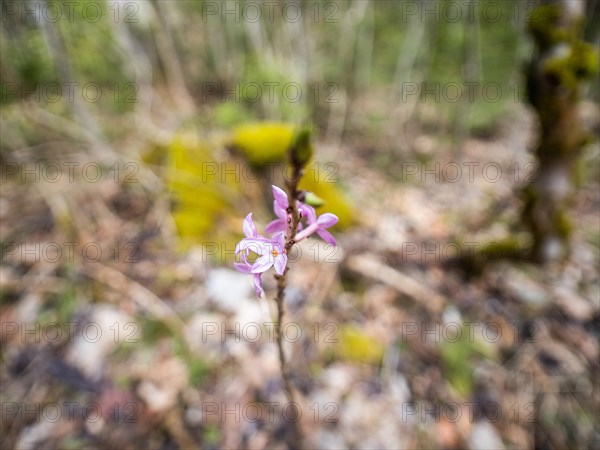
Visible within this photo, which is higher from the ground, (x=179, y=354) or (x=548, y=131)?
(x=548, y=131)

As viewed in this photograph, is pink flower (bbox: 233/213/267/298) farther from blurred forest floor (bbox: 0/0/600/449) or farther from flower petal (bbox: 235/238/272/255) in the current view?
blurred forest floor (bbox: 0/0/600/449)

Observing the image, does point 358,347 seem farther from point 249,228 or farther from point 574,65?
point 574,65

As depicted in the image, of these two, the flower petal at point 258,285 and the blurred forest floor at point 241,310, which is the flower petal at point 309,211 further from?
the blurred forest floor at point 241,310

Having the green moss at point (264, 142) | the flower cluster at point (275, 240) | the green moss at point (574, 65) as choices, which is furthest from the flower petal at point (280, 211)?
the green moss at point (264, 142)

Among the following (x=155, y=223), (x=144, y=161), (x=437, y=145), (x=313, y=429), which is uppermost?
(x=144, y=161)

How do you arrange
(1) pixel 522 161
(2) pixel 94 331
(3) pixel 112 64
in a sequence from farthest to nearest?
1. (3) pixel 112 64
2. (1) pixel 522 161
3. (2) pixel 94 331

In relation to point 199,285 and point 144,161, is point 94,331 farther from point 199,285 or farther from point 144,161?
point 144,161

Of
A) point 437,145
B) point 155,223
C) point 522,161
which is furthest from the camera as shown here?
point 437,145

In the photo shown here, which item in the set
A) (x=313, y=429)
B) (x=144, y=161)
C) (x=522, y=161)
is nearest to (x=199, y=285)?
(x=313, y=429)

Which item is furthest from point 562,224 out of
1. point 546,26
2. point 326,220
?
point 326,220
